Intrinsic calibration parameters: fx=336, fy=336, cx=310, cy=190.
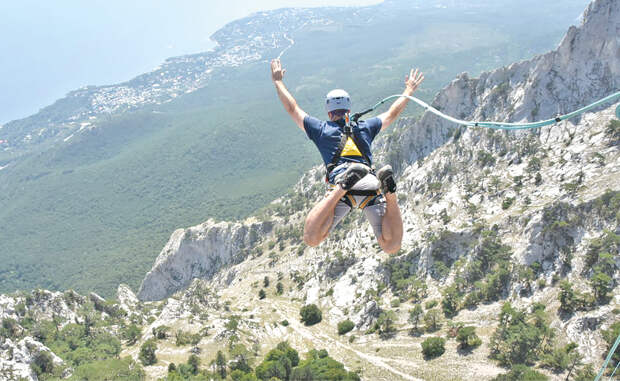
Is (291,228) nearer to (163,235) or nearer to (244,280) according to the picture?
(244,280)

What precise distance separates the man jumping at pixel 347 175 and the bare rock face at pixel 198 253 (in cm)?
8131

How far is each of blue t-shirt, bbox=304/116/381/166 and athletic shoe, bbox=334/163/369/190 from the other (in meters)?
0.81

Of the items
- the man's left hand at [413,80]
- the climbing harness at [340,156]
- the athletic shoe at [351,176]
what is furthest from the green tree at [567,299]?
the athletic shoe at [351,176]

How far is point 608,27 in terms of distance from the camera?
1986 inches

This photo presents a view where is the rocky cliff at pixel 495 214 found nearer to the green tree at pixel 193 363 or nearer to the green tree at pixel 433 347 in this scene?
the green tree at pixel 433 347

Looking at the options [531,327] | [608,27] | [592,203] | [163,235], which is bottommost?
[163,235]

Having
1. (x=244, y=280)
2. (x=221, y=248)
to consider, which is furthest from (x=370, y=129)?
(x=221, y=248)

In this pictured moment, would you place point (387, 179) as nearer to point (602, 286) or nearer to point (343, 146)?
point (343, 146)

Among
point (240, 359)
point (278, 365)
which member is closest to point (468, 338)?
point (278, 365)

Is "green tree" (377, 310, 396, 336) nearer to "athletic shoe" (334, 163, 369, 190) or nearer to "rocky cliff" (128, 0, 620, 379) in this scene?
"rocky cliff" (128, 0, 620, 379)

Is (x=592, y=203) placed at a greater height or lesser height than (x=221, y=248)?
greater

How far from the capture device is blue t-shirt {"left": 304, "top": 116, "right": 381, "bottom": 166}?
7.72 m

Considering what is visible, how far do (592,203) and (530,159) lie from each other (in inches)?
728

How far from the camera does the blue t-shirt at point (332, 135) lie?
7.72 meters
